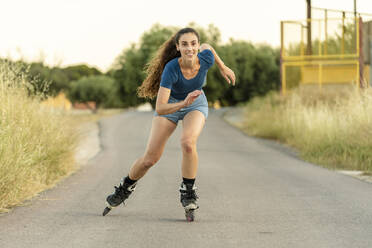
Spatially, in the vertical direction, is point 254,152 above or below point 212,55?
below

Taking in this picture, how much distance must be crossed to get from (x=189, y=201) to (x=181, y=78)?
1.20m

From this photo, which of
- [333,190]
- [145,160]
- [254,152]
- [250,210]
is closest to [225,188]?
[333,190]

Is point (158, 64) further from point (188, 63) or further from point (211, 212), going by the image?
point (211, 212)

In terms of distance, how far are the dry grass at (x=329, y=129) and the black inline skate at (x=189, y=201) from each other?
6155 mm

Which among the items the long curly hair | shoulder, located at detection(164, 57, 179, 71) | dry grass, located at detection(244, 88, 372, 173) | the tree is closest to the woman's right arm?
shoulder, located at detection(164, 57, 179, 71)

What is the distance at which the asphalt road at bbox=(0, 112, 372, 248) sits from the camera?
5.93 m

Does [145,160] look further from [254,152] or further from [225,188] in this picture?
[254,152]

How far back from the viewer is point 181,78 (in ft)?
22.1

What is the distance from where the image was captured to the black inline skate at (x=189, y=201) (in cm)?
677

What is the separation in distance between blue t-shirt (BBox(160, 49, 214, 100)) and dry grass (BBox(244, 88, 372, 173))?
20.4 ft

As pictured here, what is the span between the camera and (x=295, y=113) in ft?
69.1

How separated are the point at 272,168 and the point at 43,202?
581 cm

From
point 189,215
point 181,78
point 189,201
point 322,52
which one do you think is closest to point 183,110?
point 181,78

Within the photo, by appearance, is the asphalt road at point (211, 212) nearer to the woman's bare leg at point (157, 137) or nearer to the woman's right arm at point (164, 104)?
the woman's bare leg at point (157, 137)
